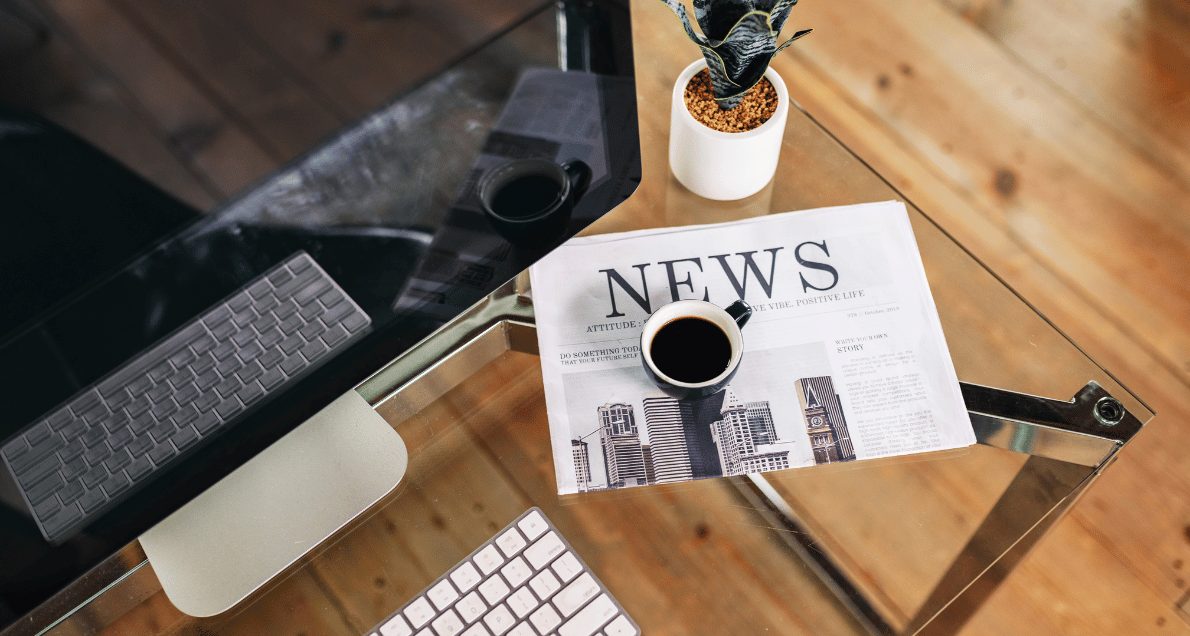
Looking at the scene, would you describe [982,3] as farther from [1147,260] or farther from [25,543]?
[25,543]

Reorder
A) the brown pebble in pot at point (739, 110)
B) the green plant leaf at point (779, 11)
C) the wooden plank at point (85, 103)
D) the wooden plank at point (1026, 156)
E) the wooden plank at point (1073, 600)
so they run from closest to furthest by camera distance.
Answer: the wooden plank at point (85, 103), the green plant leaf at point (779, 11), the brown pebble in pot at point (739, 110), the wooden plank at point (1073, 600), the wooden plank at point (1026, 156)

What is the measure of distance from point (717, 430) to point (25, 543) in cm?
Result: 48

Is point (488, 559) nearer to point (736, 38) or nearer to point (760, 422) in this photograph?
point (760, 422)

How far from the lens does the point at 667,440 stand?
728 mm

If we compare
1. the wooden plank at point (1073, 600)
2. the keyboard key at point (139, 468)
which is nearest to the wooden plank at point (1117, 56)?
the wooden plank at point (1073, 600)

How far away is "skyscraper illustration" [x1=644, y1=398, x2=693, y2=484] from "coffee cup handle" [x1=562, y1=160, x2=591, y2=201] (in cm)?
18

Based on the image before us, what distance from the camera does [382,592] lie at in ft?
2.28

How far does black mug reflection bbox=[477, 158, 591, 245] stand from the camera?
0.67 meters

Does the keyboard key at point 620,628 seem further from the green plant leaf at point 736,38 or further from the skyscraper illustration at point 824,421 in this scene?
the green plant leaf at point 736,38

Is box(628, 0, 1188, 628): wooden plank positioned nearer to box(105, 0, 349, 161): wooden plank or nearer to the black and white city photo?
the black and white city photo

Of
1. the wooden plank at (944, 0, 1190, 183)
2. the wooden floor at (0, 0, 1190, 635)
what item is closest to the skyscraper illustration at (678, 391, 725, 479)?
the wooden floor at (0, 0, 1190, 635)

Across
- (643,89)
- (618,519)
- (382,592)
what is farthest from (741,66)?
(382,592)

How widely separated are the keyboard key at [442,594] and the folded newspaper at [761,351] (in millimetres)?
115

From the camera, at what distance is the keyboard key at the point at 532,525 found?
27.6 inches
